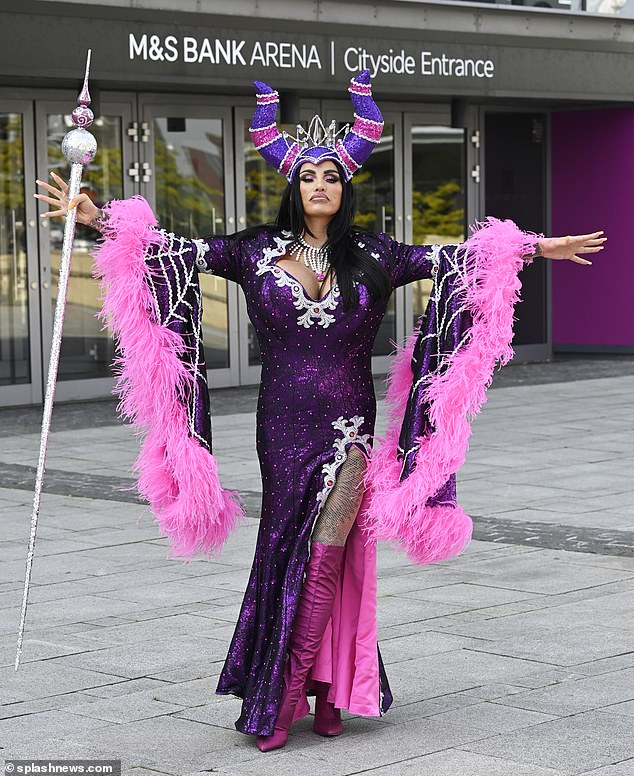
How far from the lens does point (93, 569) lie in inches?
297

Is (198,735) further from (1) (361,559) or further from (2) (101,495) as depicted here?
(2) (101,495)

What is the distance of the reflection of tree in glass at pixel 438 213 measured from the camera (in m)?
17.2

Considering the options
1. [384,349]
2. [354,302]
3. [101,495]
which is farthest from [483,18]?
[354,302]

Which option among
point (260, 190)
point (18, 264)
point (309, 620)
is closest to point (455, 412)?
point (309, 620)

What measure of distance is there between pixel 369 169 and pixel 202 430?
1199 centimetres

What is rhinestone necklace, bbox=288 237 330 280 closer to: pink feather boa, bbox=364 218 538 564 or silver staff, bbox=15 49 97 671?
pink feather boa, bbox=364 218 538 564

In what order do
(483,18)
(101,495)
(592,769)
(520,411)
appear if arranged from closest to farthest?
(592,769) < (101,495) < (520,411) < (483,18)

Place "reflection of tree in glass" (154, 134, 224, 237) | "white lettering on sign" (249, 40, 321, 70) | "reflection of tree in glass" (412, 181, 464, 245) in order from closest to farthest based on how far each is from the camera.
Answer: "white lettering on sign" (249, 40, 321, 70)
"reflection of tree in glass" (154, 134, 224, 237)
"reflection of tree in glass" (412, 181, 464, 245)

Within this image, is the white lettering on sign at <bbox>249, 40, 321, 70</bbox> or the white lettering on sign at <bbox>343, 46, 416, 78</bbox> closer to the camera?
the white lettering on sign at <bbox>249, 40, 321, 70</bbox>

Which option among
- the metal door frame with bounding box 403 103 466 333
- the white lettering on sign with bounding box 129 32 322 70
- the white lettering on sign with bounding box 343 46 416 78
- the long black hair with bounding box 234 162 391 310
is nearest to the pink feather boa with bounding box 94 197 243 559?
the long black hair with bounding box 234 162 391 310

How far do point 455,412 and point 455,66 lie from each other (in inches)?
456

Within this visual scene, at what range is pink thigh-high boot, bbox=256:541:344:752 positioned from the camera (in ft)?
15.8

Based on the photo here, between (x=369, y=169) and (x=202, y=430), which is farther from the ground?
(x=369, y=169)

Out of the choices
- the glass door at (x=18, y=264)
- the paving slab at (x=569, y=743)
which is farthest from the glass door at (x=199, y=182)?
the paving slab at (x=569, y=743)
